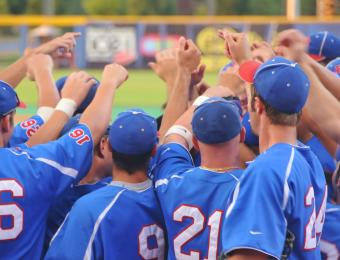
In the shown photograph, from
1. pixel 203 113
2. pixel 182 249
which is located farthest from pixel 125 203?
pixel 203 113

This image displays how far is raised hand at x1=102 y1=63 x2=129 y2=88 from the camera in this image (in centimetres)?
373

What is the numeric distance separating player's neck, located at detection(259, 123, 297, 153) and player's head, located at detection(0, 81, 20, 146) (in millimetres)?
1359

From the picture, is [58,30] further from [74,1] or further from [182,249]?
[182,249]

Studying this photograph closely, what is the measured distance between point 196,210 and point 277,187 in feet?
1.78

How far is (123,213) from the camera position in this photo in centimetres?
308

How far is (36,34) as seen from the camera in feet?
94.3

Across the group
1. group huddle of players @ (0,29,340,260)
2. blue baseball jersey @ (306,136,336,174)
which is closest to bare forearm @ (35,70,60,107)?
group huddle of players @ (0,29,340,260)

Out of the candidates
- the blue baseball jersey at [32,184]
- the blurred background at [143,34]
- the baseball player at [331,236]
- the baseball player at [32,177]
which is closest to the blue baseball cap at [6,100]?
the baseball player at [32,177]

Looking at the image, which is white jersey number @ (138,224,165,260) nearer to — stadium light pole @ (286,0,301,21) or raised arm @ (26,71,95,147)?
raised arm @ (26,71,95,147)

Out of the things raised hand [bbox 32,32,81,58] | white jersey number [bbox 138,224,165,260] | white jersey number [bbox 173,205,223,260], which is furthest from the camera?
raised hand [bbox 32,32,81,58]

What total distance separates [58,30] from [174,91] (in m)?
27.7

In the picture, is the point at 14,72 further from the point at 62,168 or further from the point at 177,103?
the point at 62,168

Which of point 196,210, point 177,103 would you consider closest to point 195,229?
point 196,210

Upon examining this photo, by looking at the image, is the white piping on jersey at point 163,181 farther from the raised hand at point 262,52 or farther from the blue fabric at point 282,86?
the raised hand at point 262,52
